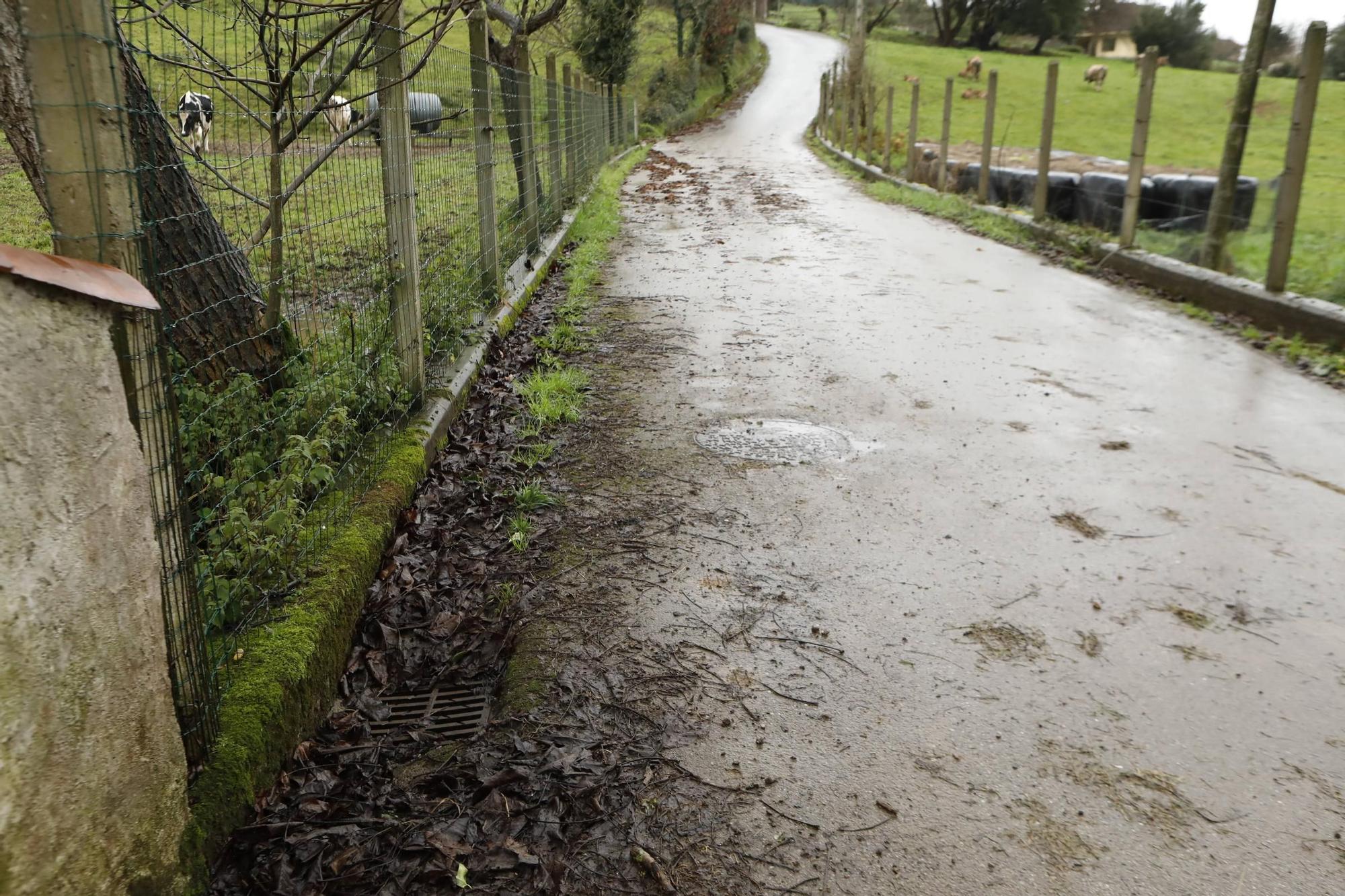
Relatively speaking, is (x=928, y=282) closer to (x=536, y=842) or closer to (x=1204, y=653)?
(x=1204, y=653)

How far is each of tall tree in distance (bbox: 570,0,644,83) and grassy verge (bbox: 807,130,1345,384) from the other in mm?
8051

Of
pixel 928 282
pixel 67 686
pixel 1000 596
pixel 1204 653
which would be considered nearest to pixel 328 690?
pixel 67 686

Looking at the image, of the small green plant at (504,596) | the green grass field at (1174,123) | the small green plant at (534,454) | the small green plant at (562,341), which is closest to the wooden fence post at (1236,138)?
the green grass field at (1174,123)

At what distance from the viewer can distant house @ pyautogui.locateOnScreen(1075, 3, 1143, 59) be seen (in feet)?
221

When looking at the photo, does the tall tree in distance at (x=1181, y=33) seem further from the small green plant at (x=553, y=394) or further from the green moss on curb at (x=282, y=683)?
the green moss on curb at (x=282, y=683)

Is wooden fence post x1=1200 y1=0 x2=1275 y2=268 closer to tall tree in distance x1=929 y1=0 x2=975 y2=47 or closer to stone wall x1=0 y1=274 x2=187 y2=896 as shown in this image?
stone wall x1=0 y1=274 x2=187 y2=896

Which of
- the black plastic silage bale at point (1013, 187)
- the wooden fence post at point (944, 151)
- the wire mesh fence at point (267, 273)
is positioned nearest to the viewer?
the wire mesh fence at point (267, 273)

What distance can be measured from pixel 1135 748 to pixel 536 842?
5.84 feet

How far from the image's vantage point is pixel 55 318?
1.81m

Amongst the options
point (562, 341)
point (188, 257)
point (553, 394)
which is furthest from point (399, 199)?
point (562, 341)

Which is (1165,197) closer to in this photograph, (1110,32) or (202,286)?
(202,286)

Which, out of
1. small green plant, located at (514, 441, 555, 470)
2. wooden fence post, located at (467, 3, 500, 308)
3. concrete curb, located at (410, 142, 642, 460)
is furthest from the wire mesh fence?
small green plant, located at (514, 441, 555, 470)

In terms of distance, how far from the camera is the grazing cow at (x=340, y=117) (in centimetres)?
460

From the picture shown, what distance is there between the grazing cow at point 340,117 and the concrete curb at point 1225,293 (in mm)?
6936
